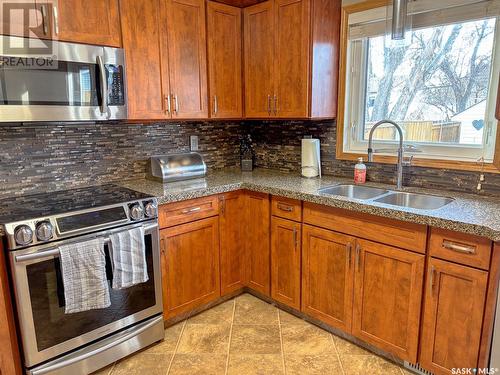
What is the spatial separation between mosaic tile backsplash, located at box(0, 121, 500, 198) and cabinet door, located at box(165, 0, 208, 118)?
1.09 feet

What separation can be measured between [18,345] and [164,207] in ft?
3.18

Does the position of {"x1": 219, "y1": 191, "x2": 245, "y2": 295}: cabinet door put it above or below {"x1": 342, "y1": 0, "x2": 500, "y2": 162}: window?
below

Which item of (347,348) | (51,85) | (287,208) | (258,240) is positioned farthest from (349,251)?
(51,85)

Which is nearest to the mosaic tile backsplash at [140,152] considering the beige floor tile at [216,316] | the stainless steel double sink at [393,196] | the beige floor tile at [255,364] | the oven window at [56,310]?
the stainless steel double sink at [393,196]

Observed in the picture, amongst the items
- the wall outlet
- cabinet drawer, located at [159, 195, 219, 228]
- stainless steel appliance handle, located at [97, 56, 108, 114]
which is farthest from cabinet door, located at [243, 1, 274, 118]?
stainless steel appliance handle, located at [97, 56, 108, 114]

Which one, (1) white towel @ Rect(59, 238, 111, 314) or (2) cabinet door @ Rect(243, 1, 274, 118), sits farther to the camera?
(2) cabinet door @ Rect(243, 1, 274, 118)

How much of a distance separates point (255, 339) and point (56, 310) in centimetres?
114

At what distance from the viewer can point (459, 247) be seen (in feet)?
5.31

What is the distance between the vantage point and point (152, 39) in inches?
89.7

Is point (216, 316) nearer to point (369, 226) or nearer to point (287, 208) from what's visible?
point (287, 208)

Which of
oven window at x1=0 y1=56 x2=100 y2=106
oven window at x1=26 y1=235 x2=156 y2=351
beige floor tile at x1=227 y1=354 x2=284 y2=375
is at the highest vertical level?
oven window at x1=0 y1=56 x2=100 y2=106

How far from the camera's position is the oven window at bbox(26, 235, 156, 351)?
5.57ft

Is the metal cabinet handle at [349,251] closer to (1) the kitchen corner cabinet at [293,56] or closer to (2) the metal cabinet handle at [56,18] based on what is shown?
(1) the kitchen corner cabinet at [293,56]

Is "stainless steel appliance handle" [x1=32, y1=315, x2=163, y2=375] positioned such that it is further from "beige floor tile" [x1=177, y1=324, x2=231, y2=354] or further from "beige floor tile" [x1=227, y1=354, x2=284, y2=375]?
"beige floor tile" [x1=227, y1=354, x2=284, y2=375]
